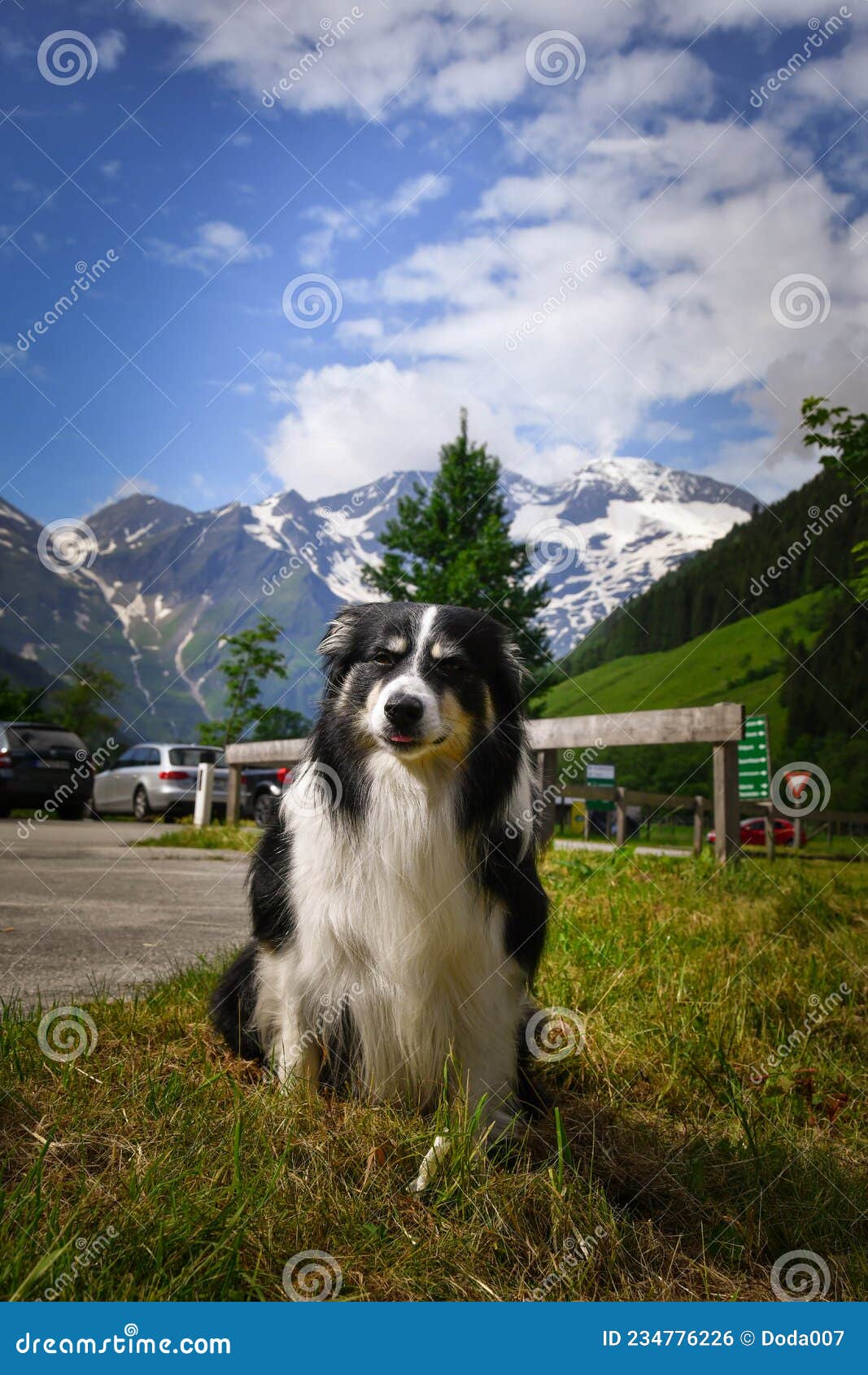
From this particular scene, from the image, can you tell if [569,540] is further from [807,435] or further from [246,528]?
[246,528]

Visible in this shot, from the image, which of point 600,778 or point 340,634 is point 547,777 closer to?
point 340,634

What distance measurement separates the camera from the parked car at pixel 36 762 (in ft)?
49.0

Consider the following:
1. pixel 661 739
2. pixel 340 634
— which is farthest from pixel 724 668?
pixel 340 634

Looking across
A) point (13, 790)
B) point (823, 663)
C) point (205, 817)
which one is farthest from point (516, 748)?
point (823, 663)

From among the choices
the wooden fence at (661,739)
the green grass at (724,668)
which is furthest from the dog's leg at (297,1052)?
the green grass at (724,668)

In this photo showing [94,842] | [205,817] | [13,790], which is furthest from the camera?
[13,790]

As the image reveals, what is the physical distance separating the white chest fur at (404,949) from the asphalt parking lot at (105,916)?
118 centimetres

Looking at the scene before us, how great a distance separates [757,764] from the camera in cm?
1647

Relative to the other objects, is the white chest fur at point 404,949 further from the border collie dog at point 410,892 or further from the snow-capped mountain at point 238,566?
the snow-capped mountain at point 238,566

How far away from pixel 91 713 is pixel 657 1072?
39448mm

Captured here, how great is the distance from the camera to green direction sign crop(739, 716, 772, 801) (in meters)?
16.2

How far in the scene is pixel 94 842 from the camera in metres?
11.0

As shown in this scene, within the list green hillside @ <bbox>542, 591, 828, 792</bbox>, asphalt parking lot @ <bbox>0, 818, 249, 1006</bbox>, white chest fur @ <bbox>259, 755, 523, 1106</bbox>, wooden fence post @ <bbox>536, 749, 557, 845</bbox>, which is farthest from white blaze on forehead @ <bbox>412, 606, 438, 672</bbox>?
green hillside @ <bbox>542, 591, 828, 792</bbox>

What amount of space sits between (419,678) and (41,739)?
574 inches
